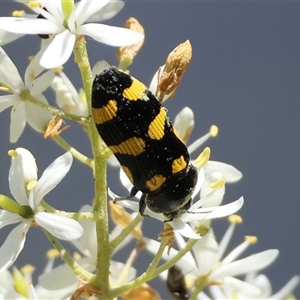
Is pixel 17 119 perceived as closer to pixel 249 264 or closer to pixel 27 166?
pixel 27 166

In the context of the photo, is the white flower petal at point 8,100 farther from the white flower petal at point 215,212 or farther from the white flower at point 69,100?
the white flower petal at point 215,212

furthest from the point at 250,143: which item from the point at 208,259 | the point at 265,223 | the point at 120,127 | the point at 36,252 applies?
the point at 120,127

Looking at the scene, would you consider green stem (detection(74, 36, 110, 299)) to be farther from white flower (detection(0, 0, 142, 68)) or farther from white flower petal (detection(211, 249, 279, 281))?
white flower petal (detection(211, 249, 279, 281))

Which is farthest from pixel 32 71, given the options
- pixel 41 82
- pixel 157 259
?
pixel 157 259

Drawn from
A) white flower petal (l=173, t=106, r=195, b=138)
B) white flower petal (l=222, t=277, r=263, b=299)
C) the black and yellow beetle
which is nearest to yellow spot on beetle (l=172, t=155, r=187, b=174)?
the black and yellow beetle

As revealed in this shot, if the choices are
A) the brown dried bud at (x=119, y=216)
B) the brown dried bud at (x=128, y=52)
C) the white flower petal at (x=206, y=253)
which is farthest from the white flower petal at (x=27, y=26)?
the white flower petal at (x=206, y=253)
